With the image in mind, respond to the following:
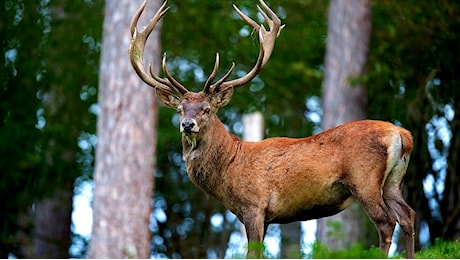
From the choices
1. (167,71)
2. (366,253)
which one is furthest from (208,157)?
(366,253)

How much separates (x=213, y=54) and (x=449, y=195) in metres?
5.68

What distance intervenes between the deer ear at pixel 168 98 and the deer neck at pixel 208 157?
0.29 metres

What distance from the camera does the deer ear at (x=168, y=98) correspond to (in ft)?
27.7

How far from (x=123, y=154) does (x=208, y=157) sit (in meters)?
5.04

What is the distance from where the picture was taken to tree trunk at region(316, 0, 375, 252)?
15547mm

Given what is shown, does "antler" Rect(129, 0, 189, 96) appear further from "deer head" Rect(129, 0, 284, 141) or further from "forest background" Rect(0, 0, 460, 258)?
"forest background" Rect(0, 0, 460, 258)

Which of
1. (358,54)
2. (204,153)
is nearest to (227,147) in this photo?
(204,153)

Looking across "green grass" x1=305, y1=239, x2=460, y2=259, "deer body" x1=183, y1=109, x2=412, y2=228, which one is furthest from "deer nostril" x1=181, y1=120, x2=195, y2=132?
"green grass" x1=305, y1=239, x2=460, y2=259

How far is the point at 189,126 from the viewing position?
7984 millimetres

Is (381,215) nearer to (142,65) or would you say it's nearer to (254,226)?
(254,226)

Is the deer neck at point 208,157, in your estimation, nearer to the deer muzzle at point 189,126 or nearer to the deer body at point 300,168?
the deer body at point 300,168

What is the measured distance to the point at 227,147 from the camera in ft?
27.7

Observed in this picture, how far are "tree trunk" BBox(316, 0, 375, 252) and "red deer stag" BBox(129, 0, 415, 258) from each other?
23.6 feet

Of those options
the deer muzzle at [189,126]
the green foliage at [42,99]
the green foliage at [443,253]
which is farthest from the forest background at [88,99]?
the deer muzzle at [189,126]
